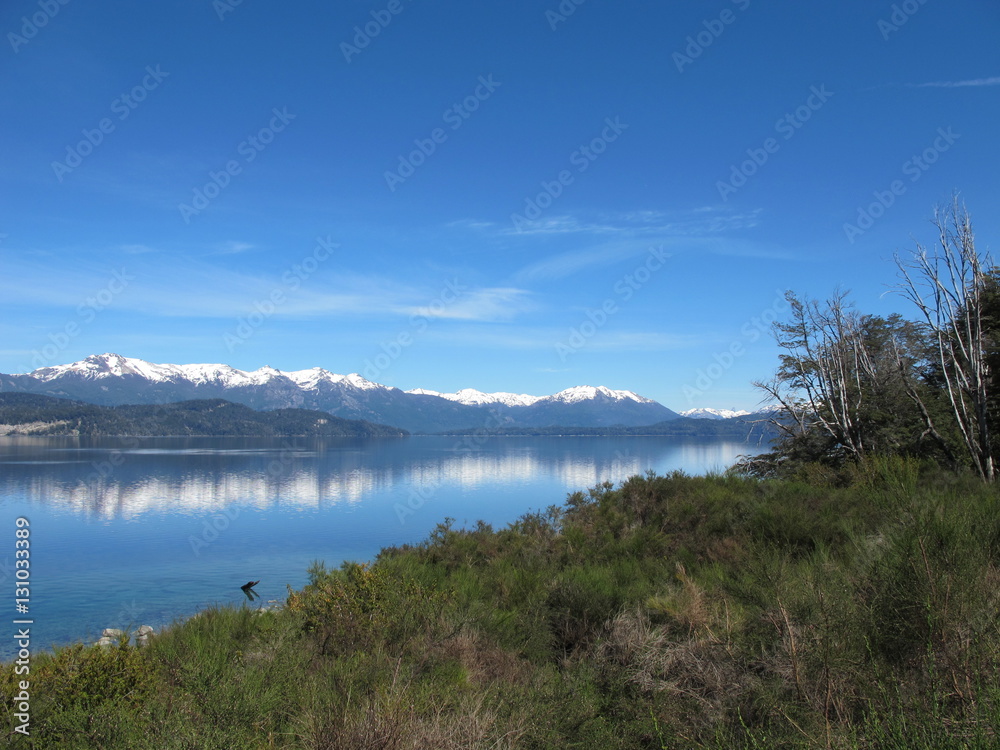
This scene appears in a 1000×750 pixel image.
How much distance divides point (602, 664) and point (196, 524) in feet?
126

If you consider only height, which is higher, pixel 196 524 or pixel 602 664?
pixel 602 664

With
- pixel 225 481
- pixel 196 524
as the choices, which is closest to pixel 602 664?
→ pixel 196 524

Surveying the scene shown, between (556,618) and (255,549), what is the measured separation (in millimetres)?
27489

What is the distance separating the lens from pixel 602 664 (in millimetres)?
6258

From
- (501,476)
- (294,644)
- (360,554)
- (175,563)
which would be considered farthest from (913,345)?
(501,476)

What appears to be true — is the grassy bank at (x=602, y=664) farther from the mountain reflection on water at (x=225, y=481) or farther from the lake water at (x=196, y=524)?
the mountain reflection on water at (x=225, y=481)

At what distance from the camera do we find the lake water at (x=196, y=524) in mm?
21984

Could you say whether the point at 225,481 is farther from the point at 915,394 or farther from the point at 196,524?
the point at 915,394

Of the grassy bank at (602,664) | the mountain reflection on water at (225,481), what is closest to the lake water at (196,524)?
the mountain reflection on water at (225,481)

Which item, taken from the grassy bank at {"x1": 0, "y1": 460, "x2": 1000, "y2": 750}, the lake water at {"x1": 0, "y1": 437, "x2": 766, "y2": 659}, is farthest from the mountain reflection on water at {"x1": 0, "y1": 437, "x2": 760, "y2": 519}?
the grassy bank at {"x1": 0, "y1": 460, "x2": 1000, "y2": 750}

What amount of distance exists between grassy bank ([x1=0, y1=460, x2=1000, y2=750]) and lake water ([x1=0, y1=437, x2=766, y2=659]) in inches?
551

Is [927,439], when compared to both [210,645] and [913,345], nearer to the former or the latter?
[913,345]

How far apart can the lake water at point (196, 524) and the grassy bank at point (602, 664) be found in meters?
14.0

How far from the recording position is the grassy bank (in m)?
3.49
